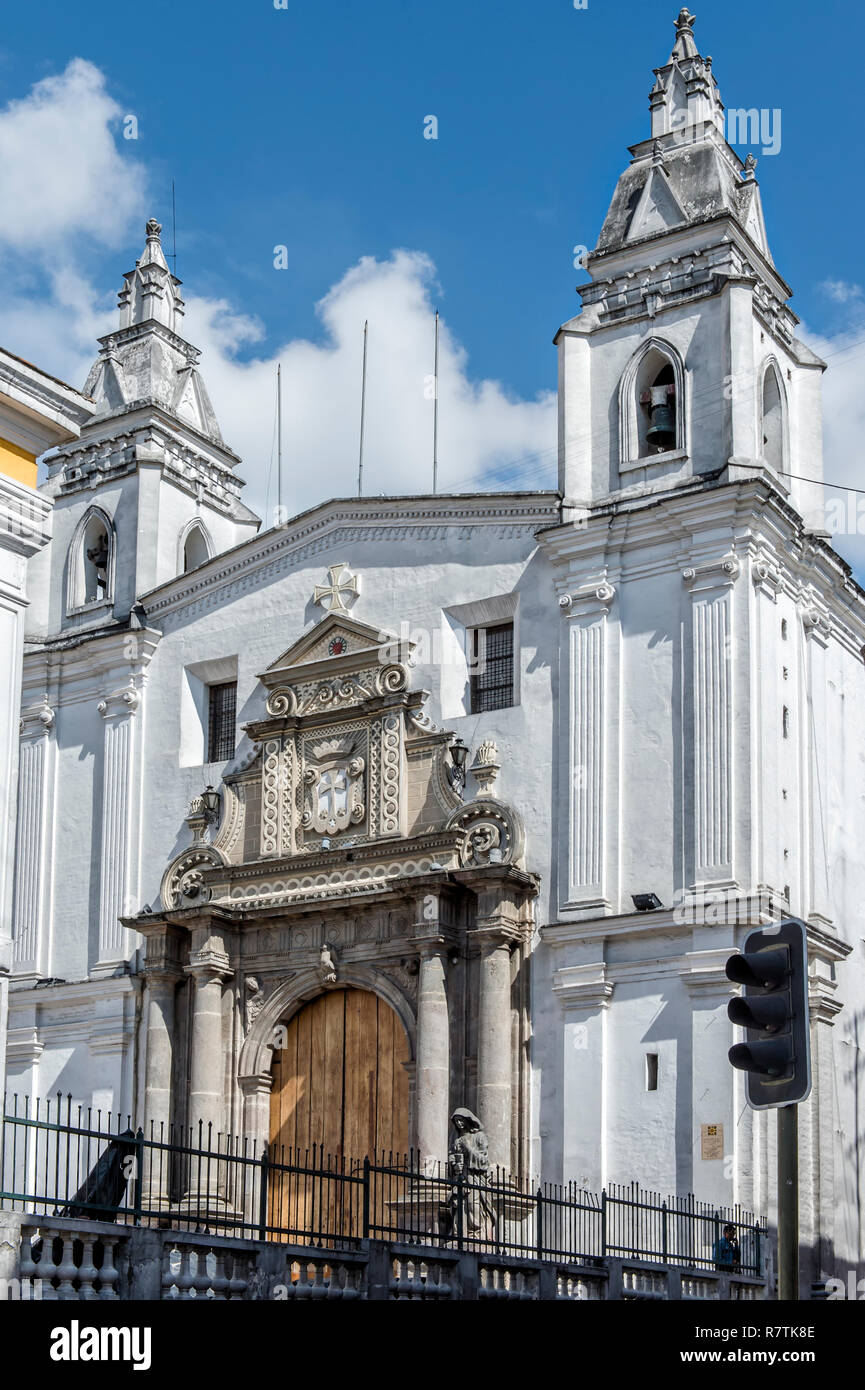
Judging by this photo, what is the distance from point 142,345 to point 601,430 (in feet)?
34.3

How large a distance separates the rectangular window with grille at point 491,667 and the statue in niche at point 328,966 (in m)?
4.25

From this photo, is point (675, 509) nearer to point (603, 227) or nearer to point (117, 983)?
point (603, 227)

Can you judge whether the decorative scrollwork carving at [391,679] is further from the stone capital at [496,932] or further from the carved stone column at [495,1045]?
the carved stone column at [495,1045]

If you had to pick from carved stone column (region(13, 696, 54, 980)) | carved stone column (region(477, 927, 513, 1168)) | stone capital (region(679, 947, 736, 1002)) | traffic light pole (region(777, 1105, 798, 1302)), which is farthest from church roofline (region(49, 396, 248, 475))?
traffic light pole (region(777, 1105, 798, 1302))

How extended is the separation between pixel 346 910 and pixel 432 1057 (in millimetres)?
3069

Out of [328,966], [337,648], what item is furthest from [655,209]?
[328,966]

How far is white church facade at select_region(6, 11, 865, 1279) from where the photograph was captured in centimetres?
2664

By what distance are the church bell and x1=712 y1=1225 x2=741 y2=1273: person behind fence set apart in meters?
11.4

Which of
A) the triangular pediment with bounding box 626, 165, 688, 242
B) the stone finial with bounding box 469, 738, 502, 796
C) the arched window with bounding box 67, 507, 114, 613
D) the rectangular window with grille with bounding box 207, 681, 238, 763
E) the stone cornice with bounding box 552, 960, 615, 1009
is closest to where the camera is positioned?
the stone cornice with bounding box 552, 960, 615, 1009

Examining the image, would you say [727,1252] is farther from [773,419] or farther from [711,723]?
[773,419]

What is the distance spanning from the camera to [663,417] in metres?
29.0

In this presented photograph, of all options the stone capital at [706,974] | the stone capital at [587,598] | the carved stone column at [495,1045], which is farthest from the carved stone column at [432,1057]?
the stone capital at [587,598]

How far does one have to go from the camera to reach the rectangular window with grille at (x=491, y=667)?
29719 mm

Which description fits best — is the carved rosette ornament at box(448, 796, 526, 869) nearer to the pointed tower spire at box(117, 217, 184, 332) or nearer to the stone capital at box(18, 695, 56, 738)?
the stone capital at box(18, 695, 56, 738)
